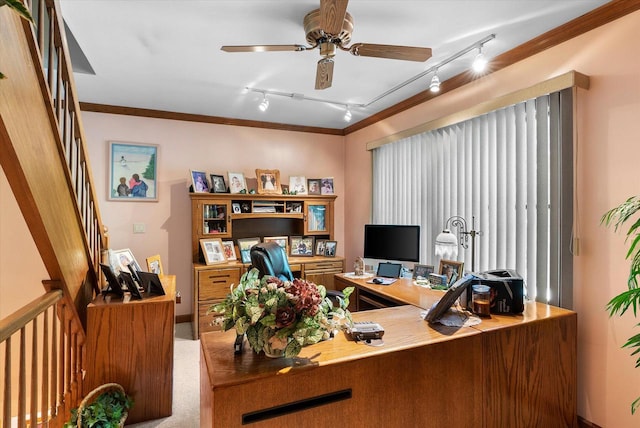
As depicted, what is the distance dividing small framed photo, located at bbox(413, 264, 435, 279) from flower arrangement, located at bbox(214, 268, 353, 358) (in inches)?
73.4

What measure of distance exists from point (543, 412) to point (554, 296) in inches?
28.1

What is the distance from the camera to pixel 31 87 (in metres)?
1.48

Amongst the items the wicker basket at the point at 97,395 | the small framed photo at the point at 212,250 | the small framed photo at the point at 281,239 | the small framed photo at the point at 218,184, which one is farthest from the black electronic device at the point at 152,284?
the small framed photo at the point at 281,239

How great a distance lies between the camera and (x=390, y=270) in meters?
3.25

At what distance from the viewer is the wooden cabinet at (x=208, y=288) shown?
357cm

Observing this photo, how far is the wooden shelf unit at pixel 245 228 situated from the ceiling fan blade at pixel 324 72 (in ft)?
6.94

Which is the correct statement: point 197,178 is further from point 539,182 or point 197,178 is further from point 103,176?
point 539,182

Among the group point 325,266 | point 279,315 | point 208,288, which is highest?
point 279,315

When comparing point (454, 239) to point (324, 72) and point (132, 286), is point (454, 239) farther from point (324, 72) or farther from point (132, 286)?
point (132, 286)

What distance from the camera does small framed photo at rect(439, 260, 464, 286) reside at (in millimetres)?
2701

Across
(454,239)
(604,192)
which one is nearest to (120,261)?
(454,239)

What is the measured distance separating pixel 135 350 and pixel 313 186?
294cm

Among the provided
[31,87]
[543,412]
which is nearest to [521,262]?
[543,412]

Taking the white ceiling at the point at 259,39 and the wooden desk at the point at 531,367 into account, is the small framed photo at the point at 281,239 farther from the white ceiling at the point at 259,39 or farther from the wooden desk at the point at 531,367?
the wooden desk at the point at 531,367
